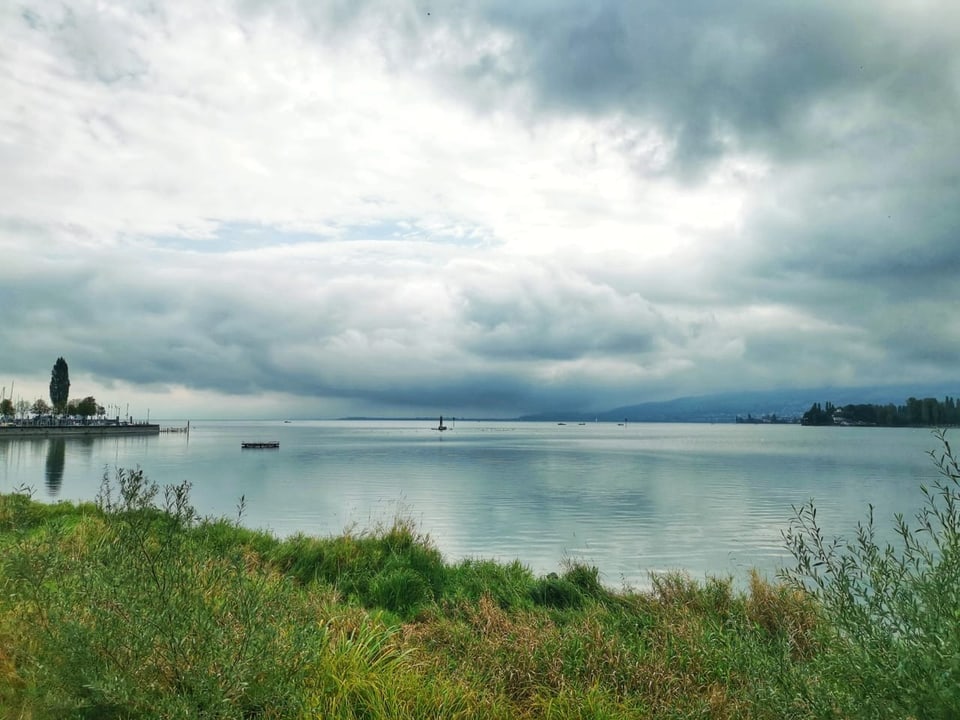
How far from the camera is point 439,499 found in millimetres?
45156

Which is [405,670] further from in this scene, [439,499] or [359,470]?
[359,470]

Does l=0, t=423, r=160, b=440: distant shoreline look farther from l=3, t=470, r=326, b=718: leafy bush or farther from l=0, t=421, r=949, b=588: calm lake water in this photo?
l=3, t=470, r=326, b=718: leafy bush

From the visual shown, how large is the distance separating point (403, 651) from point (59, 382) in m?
188

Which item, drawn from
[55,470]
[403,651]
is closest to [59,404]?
[55,470]

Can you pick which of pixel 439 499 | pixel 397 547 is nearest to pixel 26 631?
pixel 397 547

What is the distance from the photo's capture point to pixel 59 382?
539 ft

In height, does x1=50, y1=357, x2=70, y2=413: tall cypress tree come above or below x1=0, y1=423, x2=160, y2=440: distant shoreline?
above

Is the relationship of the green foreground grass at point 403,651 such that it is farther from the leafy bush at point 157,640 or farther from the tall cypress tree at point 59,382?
the tall cypress tree at point 59,382

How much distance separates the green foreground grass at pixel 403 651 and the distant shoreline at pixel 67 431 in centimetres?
15073

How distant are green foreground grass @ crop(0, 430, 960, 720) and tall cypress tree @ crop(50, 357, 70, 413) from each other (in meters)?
184

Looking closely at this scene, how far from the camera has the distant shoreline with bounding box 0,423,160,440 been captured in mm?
137000

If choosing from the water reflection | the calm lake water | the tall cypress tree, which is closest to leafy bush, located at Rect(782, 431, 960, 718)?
the calm lake water

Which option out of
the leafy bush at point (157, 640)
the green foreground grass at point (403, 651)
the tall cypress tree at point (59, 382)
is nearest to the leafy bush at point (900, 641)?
the green foreground grass at point (403, 651)

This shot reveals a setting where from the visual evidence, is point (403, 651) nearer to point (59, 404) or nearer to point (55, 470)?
point (55, 470)
